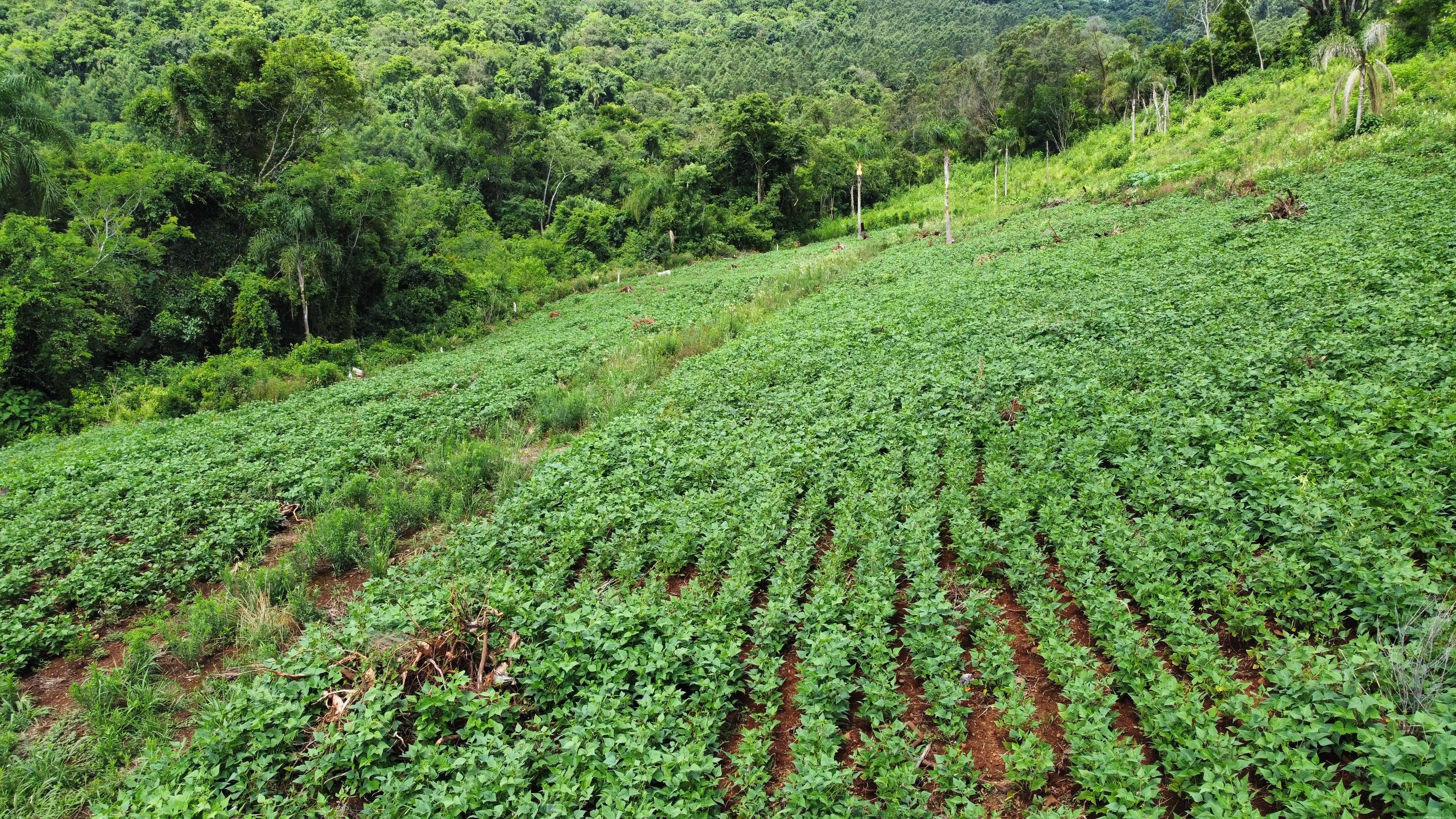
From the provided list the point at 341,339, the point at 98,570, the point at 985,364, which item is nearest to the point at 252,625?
the point at 98,570

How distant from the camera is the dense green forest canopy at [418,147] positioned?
1864 cm

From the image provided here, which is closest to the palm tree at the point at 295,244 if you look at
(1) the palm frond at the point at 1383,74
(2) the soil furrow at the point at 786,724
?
(2) the soil furrow at the point at 786,724

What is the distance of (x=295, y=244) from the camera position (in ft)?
71.2

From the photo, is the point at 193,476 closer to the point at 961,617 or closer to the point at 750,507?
the point at 750,507

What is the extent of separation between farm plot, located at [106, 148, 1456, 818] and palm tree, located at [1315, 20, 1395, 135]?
15413mm

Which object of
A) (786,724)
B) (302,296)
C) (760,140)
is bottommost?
(786,724)

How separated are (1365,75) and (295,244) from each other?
113 feet

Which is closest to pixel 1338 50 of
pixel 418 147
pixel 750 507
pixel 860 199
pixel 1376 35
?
pixel 1376 35

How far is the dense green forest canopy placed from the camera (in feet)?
61.2

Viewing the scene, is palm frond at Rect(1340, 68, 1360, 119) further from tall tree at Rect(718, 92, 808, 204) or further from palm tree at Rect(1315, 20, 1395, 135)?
tall tree at Rect(718, 92, 808, 204)

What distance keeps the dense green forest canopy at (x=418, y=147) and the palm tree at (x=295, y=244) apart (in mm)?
89

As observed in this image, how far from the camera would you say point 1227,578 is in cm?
400

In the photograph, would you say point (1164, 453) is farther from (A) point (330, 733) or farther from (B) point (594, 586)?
(A) point (330, 733)

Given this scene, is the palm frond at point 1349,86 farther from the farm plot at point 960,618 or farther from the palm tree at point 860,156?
the palm tree at point 860,156
